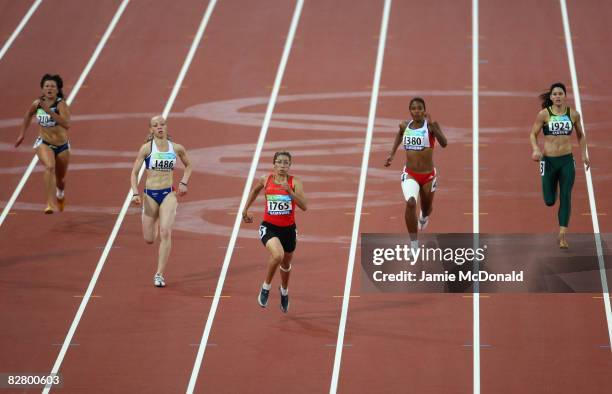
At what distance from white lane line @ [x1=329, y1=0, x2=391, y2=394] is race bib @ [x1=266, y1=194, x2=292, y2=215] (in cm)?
138

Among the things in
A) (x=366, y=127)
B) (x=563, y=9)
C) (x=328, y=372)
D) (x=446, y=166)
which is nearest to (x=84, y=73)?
(x=366, y=127)

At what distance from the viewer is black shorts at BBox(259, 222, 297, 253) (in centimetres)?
1269

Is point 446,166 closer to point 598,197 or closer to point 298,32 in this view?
point 598,197

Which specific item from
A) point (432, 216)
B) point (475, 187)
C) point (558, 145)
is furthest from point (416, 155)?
point (475, 187)

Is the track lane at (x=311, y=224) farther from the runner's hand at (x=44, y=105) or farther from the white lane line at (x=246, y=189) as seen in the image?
the runner's hand at (x=44, y=105)

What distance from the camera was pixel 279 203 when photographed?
12633mm

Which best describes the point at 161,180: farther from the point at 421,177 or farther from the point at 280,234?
the point at 421,177

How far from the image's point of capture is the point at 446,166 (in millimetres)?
17312

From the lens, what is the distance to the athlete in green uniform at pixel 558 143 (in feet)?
46.1

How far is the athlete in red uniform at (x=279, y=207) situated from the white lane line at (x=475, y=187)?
210 cm

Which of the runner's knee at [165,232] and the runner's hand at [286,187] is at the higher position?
the runner's hand at [286,187]

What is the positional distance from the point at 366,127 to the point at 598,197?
3.82m

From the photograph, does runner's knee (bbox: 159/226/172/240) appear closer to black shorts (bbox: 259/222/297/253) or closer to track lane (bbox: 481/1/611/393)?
black shorts (bbox: 259/222/297/253)

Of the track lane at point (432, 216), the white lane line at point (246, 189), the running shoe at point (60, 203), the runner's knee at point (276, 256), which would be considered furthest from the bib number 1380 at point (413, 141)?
the running shoe at point (60, 203)
